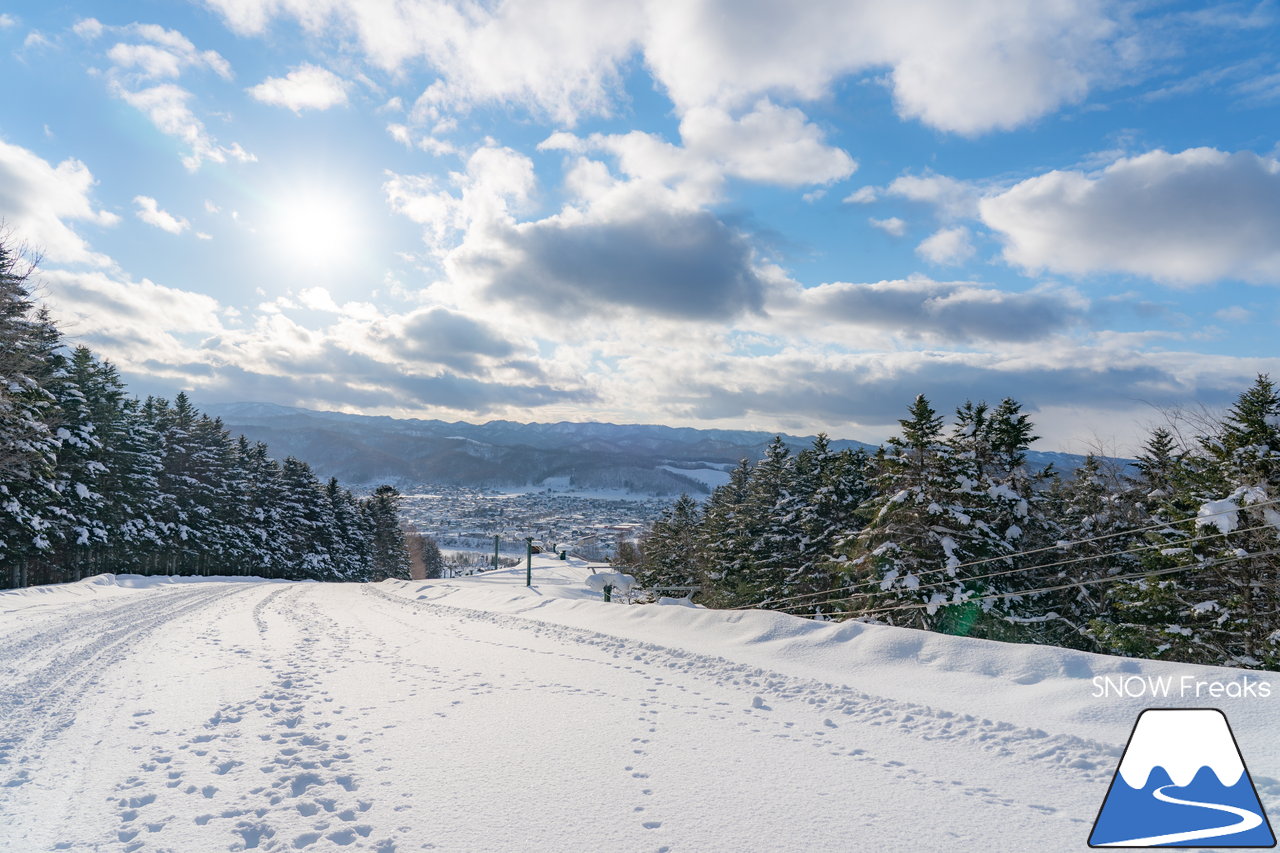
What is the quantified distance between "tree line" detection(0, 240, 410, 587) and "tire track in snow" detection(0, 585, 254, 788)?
11920 mm

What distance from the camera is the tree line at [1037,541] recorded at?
15719 mm

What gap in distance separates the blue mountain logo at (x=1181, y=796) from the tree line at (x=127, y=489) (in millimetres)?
26638

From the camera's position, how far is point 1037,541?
22078mm

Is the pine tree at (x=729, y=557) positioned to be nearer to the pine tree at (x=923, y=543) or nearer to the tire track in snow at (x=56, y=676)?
the pine tree at (x=923, y=543)

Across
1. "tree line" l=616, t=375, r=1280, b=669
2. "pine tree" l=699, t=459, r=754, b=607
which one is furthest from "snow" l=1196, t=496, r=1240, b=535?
"pine tree" l=699, t=459, r=754, b=607

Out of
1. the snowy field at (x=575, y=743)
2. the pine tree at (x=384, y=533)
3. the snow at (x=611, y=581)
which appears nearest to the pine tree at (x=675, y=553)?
the snow at (x=611, y=581)

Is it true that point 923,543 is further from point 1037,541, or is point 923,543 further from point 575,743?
point 575,743

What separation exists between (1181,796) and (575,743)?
465 cm

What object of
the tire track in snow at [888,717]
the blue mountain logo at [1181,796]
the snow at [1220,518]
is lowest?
the tire track in snow at [888,717]

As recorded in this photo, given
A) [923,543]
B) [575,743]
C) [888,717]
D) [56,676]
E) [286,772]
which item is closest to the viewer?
[286,772]

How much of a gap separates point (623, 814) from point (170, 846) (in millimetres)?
2941

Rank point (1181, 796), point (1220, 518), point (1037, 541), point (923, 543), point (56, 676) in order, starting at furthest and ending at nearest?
point (1037, 541) → point (923, 543) → point (1220, 518) → point (56, 676) → point (1181, 796)

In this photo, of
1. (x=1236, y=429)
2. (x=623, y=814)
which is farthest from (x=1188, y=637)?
(x=623, y=814)

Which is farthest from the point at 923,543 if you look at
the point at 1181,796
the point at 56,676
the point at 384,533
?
the point at 384,533
